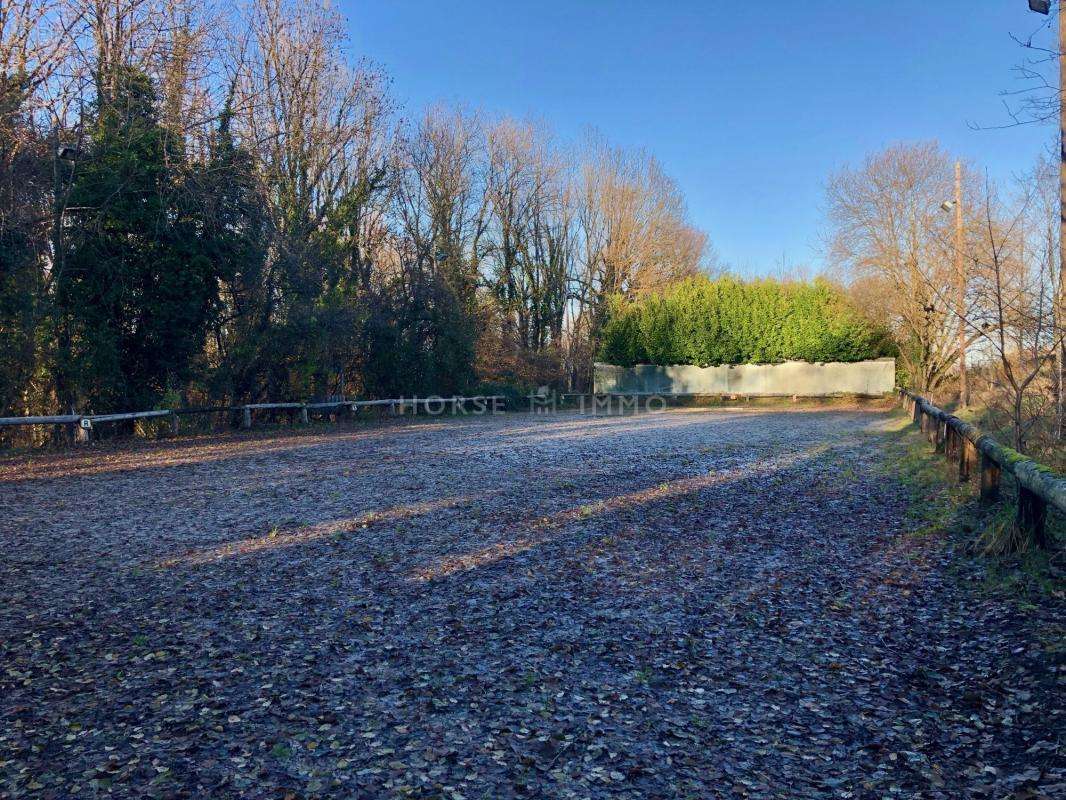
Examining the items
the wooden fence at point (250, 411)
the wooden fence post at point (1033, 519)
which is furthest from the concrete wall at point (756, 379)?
the wooden fence post at point (1033, 519)

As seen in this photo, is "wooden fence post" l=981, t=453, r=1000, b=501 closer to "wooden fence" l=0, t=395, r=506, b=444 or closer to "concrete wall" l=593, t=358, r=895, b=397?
"wooden fence" l=0, t=395, r=506, b=444

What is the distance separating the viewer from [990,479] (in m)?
7.04

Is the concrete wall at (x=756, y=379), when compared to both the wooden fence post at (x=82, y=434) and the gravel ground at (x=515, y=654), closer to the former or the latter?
the wooden fence post at (x=82, y=434)

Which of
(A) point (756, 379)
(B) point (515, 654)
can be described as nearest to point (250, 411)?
(B) point (515, 654)

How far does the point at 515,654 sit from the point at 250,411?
56.8 feet

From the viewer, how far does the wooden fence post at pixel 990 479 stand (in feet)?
22.9

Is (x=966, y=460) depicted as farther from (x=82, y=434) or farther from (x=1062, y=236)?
(x=82, y=434)

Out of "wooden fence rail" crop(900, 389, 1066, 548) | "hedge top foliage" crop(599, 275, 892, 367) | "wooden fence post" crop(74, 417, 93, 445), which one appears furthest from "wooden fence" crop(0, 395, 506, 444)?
"wooden fence rail" crop(900, 389, 1066, 548)

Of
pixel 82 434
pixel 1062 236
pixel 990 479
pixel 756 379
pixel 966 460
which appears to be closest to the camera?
pixel 990 479

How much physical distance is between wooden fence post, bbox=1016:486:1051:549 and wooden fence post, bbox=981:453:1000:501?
5.23 ft

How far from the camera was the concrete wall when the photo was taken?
3375 cm

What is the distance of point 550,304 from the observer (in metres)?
40.4

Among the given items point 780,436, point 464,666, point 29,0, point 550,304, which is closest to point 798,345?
point 550,304

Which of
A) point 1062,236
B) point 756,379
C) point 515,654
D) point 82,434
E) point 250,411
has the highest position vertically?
point 1062,236
